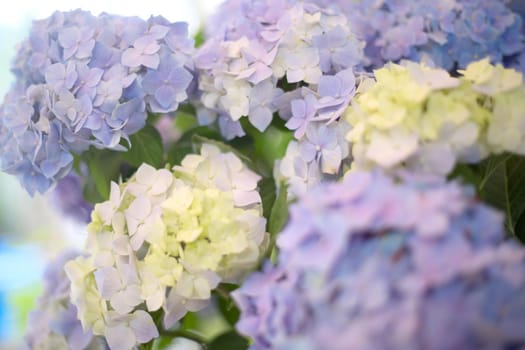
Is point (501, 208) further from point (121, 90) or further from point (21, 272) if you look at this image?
point (21, 272)

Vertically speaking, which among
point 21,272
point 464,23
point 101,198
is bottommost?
point 21,272

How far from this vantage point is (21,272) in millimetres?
1756

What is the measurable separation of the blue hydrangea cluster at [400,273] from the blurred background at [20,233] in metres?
0.98

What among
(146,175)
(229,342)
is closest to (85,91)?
(146,175)

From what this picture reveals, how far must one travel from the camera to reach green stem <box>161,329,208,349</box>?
0.71 m

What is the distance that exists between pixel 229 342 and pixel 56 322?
0.18 meters

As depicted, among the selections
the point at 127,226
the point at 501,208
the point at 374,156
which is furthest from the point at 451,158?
the point at 127,226

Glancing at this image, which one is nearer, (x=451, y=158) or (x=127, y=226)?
(x=451, y=158)

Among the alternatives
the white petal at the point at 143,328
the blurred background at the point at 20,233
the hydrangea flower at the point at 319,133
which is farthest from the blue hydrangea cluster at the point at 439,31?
the blurred background at the point at 20,233

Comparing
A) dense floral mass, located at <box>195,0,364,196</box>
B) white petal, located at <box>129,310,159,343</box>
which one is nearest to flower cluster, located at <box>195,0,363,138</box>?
dense floral mass, located at <box>195,0,364,196</box>

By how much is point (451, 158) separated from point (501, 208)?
16 cm

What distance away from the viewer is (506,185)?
609 millimetres

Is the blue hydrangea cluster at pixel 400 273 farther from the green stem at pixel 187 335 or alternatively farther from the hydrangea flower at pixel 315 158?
the green stem at pixel 187 335

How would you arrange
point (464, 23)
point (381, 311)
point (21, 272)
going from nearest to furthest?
point (381, 311) < point (464, 23) < point (21, 272)
